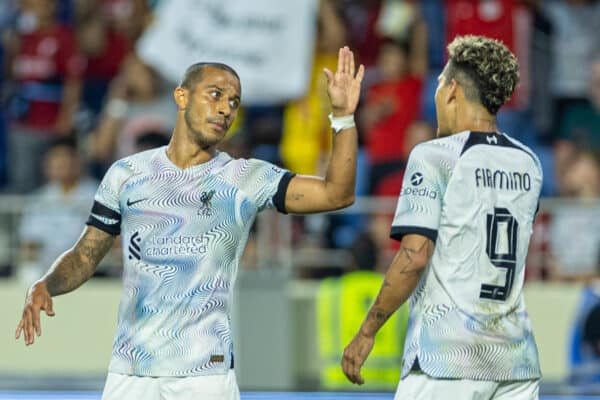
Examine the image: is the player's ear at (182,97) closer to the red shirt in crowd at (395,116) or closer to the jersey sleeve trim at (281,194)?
the jersey sleeve trim at (281,194)

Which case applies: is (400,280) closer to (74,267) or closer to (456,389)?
(456,389)

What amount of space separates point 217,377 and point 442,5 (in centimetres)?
816

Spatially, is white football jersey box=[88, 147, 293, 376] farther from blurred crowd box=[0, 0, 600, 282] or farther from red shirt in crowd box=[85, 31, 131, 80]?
red shirt in crowd box=[85, 31, 131, 80]

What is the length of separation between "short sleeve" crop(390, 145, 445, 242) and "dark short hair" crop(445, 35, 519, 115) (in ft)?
1.06

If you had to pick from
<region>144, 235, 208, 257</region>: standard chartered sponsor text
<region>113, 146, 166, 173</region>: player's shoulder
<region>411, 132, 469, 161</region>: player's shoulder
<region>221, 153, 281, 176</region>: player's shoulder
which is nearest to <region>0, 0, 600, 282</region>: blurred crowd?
<region>113, 146, 166, 173</region>: player's shoulder

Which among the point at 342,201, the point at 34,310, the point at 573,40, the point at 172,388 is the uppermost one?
the point at 573,40

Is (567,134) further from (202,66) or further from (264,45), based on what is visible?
(202,66)

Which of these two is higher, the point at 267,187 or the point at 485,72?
the point at 485,72

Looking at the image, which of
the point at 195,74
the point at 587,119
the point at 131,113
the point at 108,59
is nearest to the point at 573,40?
the point at 587,119

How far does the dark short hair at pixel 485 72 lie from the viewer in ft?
19.1

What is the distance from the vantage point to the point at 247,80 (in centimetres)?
1252

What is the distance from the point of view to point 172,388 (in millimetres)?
5910

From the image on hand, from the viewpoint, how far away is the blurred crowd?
11984 millimetres

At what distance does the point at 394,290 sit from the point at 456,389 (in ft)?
1.42
